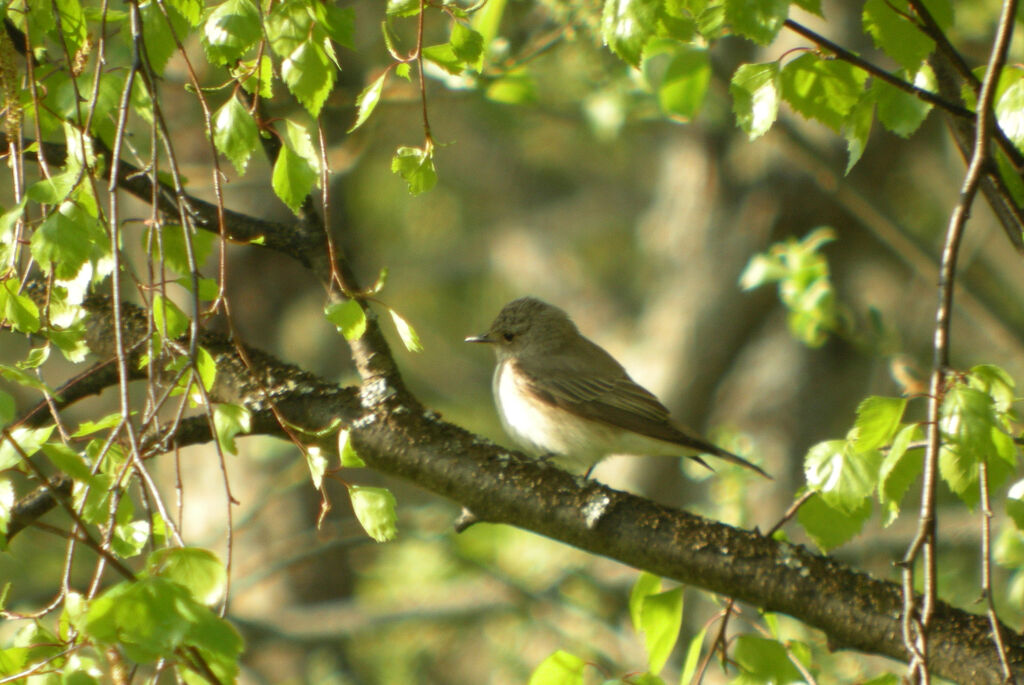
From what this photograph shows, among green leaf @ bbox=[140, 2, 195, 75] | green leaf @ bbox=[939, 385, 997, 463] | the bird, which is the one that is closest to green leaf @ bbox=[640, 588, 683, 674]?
green leaf @ bbox=[939, 385, 997, 463]

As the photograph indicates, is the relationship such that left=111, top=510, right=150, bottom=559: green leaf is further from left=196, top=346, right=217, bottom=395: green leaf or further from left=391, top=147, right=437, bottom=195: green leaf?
left=391, top=147, right=437, bottom=195: green leaf

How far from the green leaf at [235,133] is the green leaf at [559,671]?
1.17 meters

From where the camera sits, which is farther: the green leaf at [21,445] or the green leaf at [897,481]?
the green leaf at [897,481]

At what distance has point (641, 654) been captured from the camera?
22.9 feet

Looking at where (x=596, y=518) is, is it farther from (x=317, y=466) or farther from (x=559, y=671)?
(x=317, y=466)

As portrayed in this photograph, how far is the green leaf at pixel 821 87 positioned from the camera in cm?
207

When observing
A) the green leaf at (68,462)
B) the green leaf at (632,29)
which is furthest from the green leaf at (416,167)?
the green leaf at (68,462)

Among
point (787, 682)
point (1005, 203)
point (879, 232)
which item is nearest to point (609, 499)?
point (787, 682)

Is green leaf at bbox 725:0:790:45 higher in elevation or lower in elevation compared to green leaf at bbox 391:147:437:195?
higher

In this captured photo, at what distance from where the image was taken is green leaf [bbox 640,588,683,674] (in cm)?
253

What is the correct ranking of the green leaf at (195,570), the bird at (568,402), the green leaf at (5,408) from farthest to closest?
1. the bird at (568,402)
2. the green leaf at (5,408)
3. the green leaf at (195,570)

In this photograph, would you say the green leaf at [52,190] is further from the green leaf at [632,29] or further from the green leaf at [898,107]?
the green leaf at [898,107]

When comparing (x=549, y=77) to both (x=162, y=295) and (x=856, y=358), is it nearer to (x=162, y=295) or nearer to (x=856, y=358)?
(x=856, y=358)

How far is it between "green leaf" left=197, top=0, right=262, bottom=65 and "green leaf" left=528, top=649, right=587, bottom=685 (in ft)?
4.43
